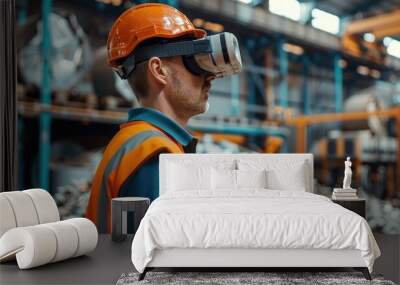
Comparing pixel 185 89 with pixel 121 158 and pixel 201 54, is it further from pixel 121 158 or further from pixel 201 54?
pixel 121 158

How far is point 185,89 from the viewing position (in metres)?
4.70

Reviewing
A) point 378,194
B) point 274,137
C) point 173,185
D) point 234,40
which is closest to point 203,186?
point 173,185

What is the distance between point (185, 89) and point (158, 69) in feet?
0.98

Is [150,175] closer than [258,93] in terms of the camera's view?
Yes

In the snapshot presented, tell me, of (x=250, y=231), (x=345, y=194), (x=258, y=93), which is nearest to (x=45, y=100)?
(x=258, y=93)

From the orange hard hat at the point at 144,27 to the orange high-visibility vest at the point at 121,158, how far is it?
69 cm

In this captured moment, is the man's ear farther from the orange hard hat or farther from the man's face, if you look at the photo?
the orange hard hat

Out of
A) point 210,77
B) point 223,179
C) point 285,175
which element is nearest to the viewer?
point 223,179

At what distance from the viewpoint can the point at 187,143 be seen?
15.7 ft

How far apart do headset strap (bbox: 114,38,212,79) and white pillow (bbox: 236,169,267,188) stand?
121cm

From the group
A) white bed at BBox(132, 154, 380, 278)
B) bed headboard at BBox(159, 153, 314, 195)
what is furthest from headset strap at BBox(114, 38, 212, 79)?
white bed at BBox(132, 154, 380, 278)

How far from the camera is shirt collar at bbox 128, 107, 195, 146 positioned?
4688 mm

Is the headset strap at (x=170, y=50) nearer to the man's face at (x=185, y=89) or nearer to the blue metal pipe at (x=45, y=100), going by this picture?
the man's face at (x=185, y=89)

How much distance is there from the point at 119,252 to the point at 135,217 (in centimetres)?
40
